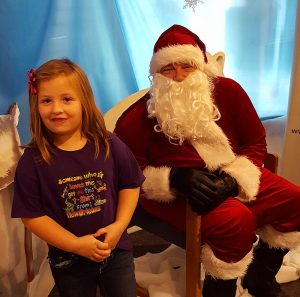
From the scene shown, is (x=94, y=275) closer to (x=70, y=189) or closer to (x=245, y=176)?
(x=70, y=189)

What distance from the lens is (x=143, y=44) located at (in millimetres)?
2002

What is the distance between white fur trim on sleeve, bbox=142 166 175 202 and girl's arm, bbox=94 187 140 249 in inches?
10.6

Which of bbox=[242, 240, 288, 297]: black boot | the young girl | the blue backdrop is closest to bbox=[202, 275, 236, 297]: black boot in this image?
bbox=[242, 240, 288, 297]: black boot

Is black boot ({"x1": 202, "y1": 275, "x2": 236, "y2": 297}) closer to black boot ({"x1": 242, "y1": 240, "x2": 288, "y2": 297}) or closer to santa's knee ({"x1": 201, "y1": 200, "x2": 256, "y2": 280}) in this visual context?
santa's knee ({"x1": 201, "y1": 200, "x2": 256, "y2": 280})

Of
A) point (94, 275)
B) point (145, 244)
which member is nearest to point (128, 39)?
point (145, 244)

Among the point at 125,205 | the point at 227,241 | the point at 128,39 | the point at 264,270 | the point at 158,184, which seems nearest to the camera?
the point at 125,205

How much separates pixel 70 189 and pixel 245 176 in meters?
0.61

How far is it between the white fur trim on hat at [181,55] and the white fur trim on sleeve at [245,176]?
1.16 ft

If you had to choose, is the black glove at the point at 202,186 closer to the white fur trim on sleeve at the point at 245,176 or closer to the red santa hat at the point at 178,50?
the white fur trim on sleeve at the point at 245,176

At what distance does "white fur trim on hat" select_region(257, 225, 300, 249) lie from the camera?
138 cm

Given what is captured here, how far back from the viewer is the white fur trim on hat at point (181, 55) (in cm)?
134

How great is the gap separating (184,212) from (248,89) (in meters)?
1.35

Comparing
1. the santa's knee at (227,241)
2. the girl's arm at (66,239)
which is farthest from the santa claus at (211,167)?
the girl's arm at (66,239)

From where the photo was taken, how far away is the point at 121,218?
1018 mm
